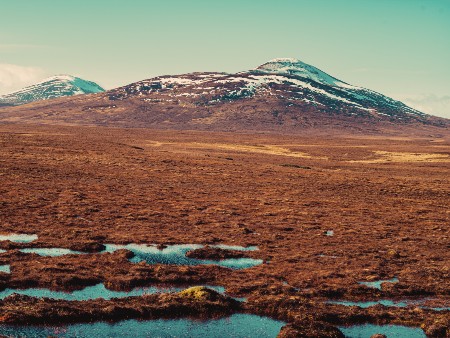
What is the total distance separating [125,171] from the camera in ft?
249

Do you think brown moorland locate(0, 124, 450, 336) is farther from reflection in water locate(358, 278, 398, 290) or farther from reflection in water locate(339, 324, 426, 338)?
reflection in water locate(339, 324, 426, 338)

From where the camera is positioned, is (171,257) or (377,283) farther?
(171,257)

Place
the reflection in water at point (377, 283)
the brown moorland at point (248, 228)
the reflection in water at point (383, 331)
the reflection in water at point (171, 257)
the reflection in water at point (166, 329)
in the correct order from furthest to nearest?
1. the reflection in water at point (171, 257)
2. the reflection in water at point (377, 283)
3. the brown moorland at point (248, 228)
4. the reflection in water at point (383, 331)
5. the reflection in water at point (166, 329)

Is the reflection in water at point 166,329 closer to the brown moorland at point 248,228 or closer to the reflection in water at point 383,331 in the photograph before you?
the brown moorland at point 248,228

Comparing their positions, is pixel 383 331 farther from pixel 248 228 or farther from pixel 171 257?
pixel 248 228

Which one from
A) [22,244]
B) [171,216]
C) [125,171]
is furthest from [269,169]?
[22,244]

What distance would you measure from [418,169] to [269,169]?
3593 centimetres

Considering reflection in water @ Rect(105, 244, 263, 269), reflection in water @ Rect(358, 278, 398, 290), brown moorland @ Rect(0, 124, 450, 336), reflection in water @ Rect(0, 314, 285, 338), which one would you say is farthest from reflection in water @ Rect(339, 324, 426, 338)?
reflection in water @ Rect(105, 244, 263, 269)

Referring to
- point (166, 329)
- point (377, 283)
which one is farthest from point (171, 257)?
point (377, 283)

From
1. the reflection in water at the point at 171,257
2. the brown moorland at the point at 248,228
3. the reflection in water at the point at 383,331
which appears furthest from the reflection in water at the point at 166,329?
the reflection in water at the point at 171,257

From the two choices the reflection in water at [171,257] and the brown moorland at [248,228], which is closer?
the brown moorland at [248,228]

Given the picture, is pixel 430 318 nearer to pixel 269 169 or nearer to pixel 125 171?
pixel 125 171

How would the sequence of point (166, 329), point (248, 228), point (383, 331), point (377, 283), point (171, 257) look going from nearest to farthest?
point (166, 329) → point (383, 331) → point (377, 283) → point (171, 257) → point (248, 228)

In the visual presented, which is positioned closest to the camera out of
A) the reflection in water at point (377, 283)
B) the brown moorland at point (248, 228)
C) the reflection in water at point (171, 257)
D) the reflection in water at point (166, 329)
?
the reflection in water at point (166, 329)
